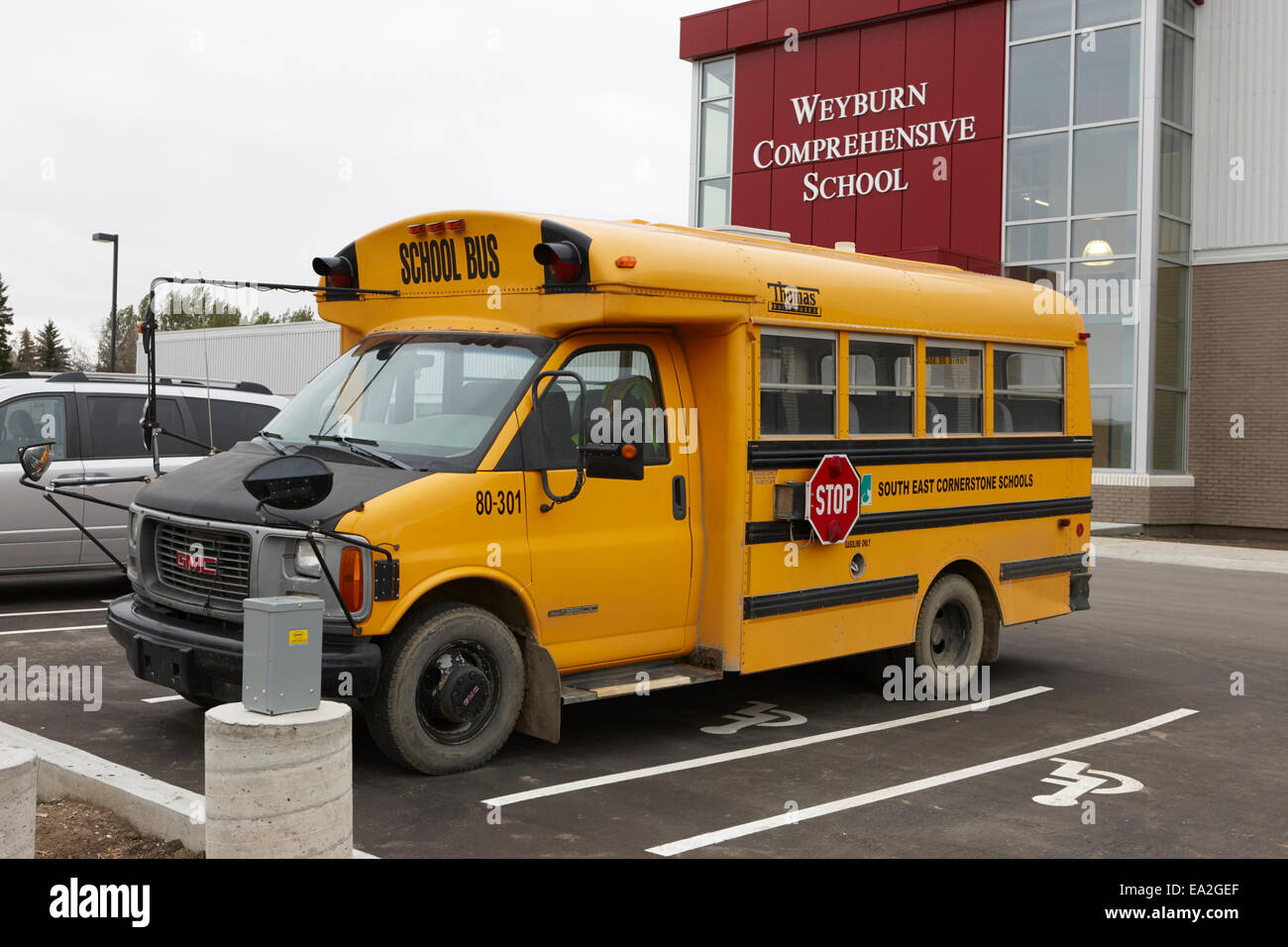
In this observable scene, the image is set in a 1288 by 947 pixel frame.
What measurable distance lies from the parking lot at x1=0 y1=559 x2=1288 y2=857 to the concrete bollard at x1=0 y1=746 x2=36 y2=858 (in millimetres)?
1347

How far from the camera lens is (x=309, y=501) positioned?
589 centimetres

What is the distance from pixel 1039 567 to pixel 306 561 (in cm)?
587

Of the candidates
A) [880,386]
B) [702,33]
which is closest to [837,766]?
[880,386]

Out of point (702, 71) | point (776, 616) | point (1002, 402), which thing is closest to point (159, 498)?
point (776, 616)

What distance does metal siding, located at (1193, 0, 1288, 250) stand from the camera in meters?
23.1

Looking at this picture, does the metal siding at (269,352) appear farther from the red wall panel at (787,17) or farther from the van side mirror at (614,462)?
the van side mirror at (614,462)

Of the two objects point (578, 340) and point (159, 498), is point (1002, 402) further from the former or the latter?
point (159, 498)

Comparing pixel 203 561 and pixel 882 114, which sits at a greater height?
pixel 882 114

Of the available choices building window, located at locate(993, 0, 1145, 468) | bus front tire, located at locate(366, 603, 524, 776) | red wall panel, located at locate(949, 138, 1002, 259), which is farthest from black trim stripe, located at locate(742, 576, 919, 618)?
red wall panel, located at locate(949, 138, 1002, 259)

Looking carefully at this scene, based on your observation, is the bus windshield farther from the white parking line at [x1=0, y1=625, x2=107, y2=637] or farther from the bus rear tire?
the white parking line at [x1=0, y1=625, x2=107, y2=637]

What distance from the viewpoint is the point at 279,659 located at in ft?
14.9

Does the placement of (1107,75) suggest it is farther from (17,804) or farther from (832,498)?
(17,804)

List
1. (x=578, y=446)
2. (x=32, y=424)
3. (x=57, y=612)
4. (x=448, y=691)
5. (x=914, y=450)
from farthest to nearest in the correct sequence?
(x=32, y=424), (x=57, y=612), (x=914, y=450), (x=578, y=446), (x=448, y=691)

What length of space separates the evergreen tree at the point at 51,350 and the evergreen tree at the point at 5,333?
3232mm
